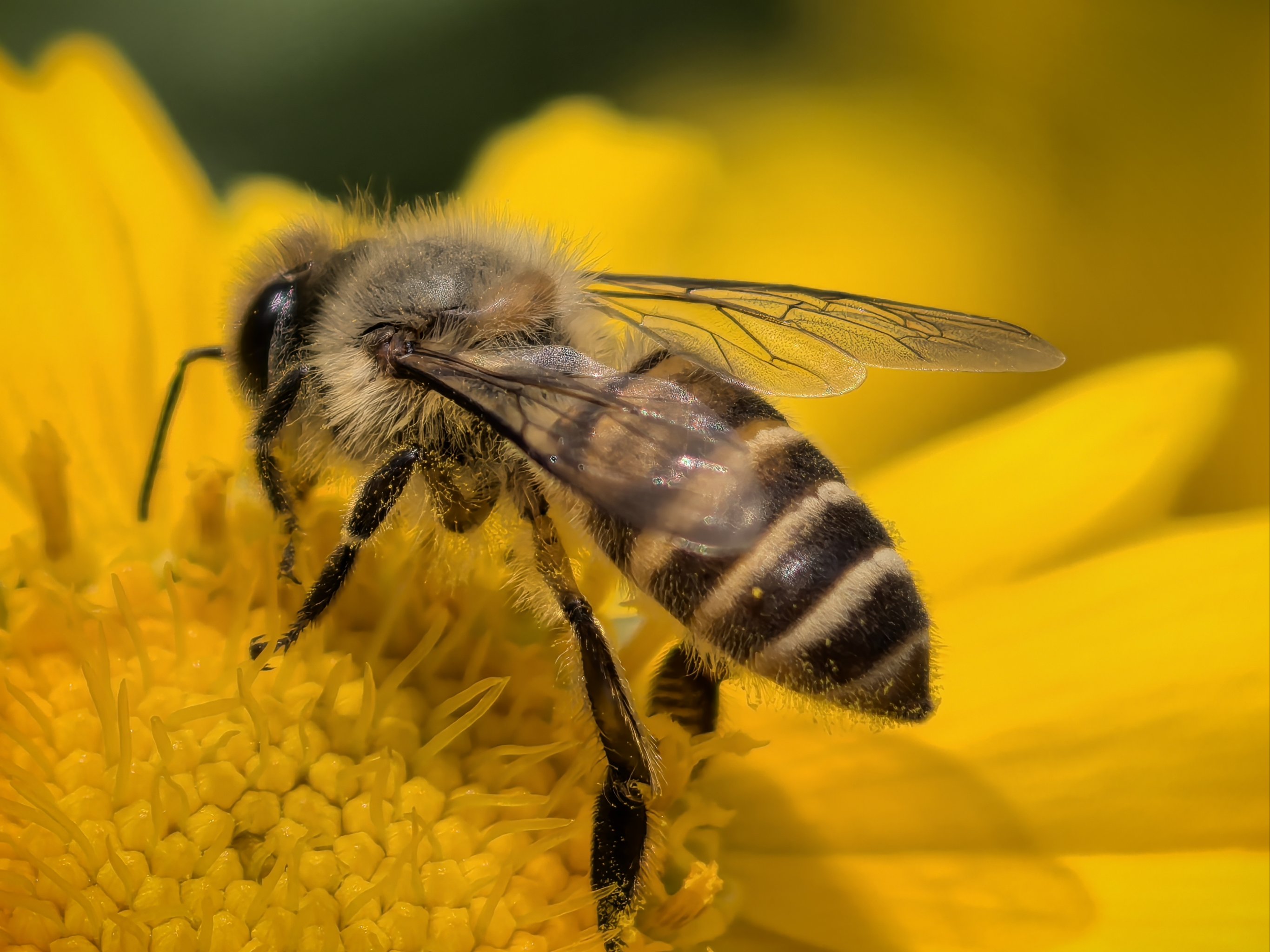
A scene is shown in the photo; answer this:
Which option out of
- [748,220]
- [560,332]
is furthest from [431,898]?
[748,220]

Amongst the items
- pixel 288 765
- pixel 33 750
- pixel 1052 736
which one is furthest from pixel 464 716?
pixel 1052 736

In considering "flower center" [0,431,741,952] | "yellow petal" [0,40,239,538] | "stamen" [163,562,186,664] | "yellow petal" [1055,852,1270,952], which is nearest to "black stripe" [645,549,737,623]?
"flower center" [0,431,741,952]

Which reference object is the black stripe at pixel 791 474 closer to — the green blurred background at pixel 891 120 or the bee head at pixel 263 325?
the bee head at pixel 263 325

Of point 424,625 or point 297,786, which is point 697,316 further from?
point 297,786

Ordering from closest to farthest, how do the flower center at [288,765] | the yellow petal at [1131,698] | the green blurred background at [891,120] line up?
1. the flower center at [288,765]
2. the yellow petal at [1131,698]
3. the green blurred background at [891,120]

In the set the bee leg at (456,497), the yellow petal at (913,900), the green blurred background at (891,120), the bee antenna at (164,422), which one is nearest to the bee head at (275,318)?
the bee antenna at (164,422)

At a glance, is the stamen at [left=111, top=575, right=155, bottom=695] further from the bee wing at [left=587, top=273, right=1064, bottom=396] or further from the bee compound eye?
the bee wing at [left=587, top=273, right=1064, bottom=396]
